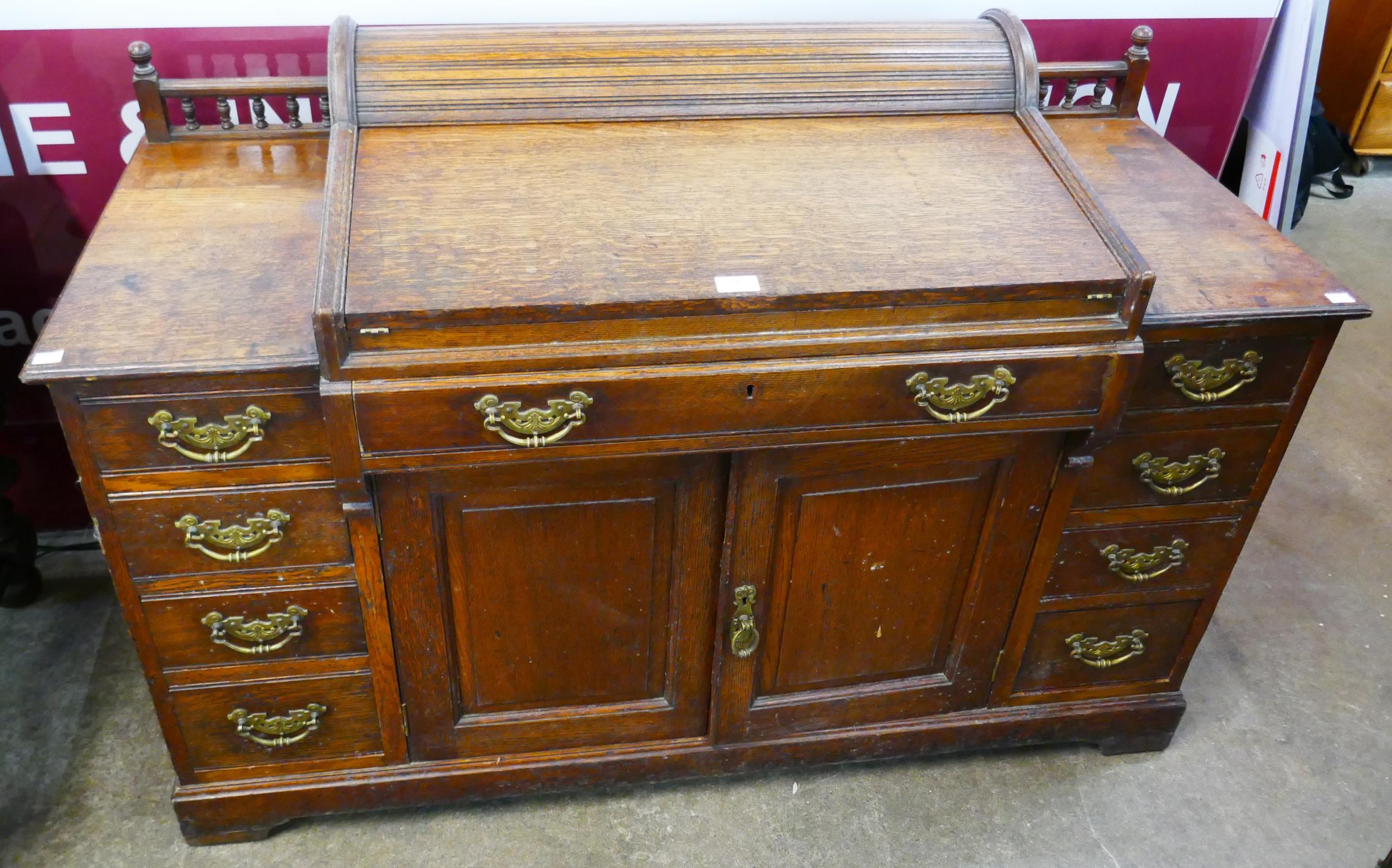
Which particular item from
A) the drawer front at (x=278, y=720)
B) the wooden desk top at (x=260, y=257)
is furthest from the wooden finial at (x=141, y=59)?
the drawer front at (x=278, y=720)

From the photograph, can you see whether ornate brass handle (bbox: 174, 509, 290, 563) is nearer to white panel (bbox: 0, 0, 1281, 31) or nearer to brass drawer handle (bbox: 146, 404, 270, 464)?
brass drawer handle (bbox: 146, 404, 270, 464)

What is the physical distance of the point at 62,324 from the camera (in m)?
1.42

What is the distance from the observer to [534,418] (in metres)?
1.42

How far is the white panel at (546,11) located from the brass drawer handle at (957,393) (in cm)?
76

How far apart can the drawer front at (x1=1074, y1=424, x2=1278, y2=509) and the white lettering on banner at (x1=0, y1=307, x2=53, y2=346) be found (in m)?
1.90

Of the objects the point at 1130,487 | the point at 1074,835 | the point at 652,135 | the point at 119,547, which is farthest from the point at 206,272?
the point at 1074,835

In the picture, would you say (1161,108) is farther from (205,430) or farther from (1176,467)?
(205,430)

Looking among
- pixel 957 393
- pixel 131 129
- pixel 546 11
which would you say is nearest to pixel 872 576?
pixel 957 393

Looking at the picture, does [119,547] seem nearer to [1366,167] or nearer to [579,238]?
[579,238]

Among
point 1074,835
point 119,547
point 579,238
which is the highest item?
point 579,238

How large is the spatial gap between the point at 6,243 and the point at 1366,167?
443cm

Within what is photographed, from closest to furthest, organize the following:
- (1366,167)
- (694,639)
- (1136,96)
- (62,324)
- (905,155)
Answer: (62,324) → (905,155) → (694,639) → (1136,96) → (1366,167)

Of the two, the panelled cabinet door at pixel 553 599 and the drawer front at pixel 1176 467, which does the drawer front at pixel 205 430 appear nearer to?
the panelled cabinet door at pixel 553 599

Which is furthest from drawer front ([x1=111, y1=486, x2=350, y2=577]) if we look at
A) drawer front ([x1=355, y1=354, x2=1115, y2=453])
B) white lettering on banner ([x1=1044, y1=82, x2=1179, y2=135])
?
white lettering on banner ([x1=1044, y1=82, x2=1179, y2=135])
